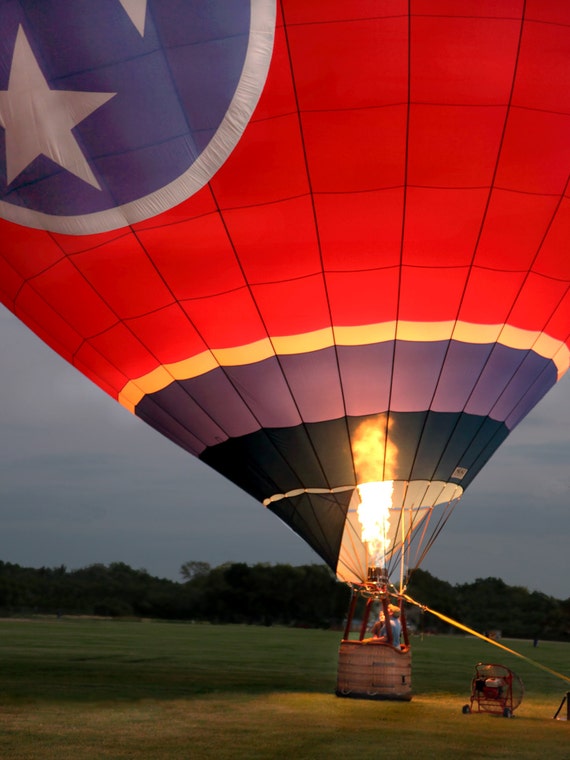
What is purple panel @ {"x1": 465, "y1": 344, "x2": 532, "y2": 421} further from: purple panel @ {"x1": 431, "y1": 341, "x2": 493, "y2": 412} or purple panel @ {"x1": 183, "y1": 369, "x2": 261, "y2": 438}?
purple panel @ {"x1": 183, "y1": 369, "x2": 261, "y2": 438}

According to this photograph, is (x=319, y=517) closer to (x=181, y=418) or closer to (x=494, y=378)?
(x=181, y=418)

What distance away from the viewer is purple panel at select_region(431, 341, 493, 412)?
10.7m

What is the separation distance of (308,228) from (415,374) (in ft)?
5.72

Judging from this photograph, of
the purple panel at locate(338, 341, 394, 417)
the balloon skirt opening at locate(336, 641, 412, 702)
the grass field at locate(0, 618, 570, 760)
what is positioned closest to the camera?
the grass field at locate(0, 618, 570, 760)

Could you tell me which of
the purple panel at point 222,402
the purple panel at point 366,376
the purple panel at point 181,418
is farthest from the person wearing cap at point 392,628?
the purple panel at point 181,418

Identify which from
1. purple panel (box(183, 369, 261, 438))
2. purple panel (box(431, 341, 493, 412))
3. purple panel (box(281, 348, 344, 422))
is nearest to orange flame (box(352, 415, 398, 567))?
purple panel (box(281, 348, 344, 422))

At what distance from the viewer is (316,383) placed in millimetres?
10633

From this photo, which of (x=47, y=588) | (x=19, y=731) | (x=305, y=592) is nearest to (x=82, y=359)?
(x=19, y=731)

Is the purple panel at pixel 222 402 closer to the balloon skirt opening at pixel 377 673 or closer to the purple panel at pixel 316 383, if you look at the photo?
the purple panel at pixel 316 383

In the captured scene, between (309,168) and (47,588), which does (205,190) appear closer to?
(309,168)

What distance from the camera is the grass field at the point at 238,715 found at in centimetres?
762

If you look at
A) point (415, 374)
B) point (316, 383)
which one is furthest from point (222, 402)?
point (415, 374)

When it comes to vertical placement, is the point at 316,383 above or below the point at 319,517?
above

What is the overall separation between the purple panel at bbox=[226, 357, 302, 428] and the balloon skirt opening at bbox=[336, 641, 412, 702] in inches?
84.1
